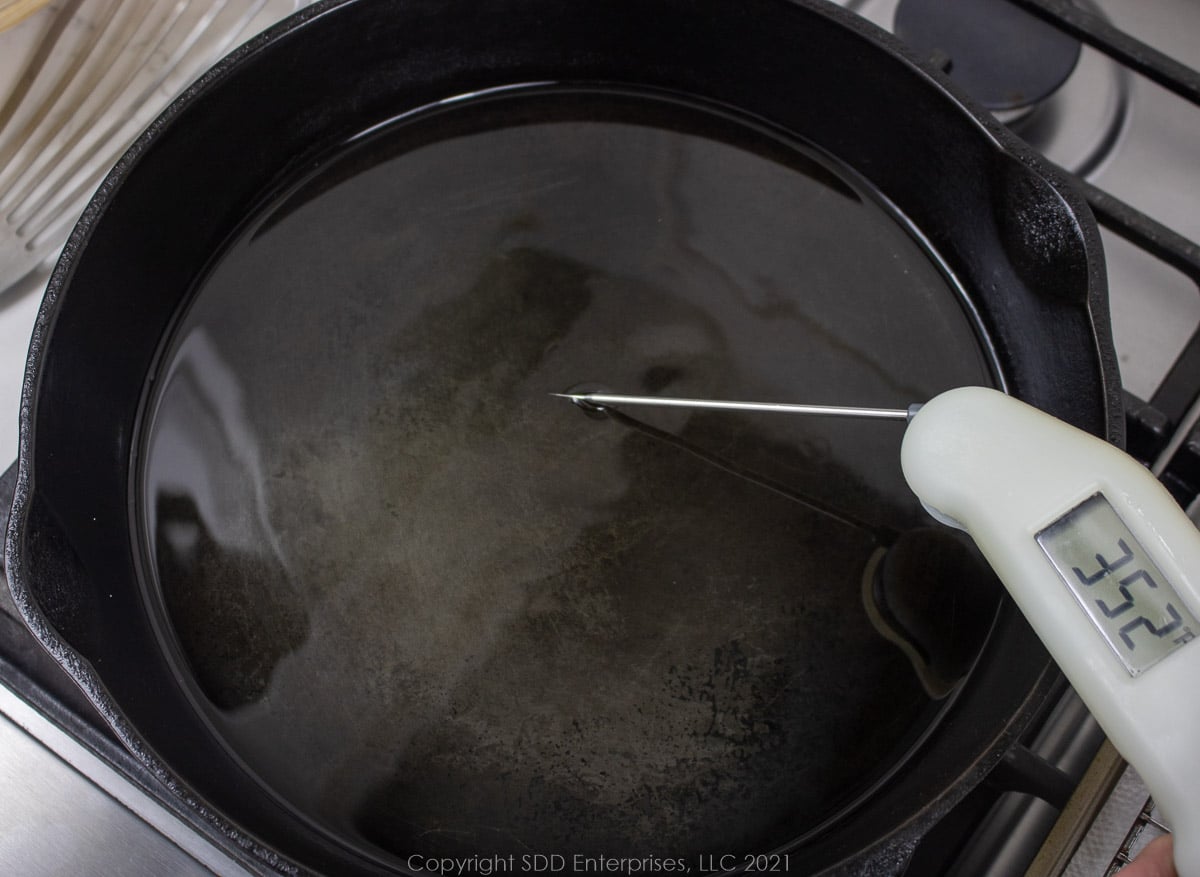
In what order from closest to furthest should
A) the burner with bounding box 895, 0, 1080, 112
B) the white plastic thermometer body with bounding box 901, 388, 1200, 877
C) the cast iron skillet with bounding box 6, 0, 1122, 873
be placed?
1. the white plastic thermometer body with bounding box 901, 388, 1200, 877
2. the cast iron skillet with bounding box 6, 0, 1122, 873
3. the burner with bounding box 895, 0, 1080, 112

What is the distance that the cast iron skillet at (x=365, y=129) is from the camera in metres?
0.54

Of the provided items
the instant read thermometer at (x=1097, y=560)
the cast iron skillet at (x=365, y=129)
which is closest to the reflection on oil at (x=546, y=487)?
the cast iron skillet at (x=365, y=129)

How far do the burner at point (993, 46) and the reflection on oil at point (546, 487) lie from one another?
12 cm

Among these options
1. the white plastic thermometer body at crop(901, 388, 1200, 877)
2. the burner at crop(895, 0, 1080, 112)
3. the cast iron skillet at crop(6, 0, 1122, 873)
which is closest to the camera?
the white plastic thermometer body at crop(901, 388, 1200, 877)

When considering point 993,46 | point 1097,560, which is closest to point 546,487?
point 1097,560

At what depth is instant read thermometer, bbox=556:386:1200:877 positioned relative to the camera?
1.31 ft

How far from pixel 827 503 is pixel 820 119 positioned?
1.05ft

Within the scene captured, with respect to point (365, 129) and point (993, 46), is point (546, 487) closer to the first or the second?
point (365, 129)

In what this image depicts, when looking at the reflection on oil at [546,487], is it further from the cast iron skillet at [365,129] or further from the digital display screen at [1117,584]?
the digital display screen at [1117,584]

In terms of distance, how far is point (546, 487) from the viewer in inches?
25.7

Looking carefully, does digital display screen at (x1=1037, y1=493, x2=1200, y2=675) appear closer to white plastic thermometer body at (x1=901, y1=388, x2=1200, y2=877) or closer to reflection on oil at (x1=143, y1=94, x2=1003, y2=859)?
white plastic thermometer body at (x1=901, y1=388, x2=1200, y2=877)

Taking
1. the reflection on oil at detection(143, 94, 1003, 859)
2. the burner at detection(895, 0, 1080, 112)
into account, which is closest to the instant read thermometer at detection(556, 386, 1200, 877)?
the reflection on oil at detection(143, 94, 1003, 859)

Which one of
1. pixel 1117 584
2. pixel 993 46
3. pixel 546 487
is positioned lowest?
pixel 546 487

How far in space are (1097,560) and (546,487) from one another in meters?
0.35
